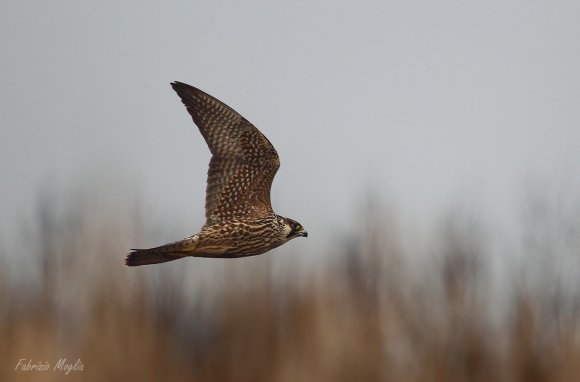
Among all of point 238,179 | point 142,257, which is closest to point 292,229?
point 238,179

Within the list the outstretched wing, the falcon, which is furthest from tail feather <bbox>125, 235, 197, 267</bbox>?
the outstretched wing

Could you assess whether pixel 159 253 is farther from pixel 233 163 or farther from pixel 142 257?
pixel 233 163

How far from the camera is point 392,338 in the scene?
119ft

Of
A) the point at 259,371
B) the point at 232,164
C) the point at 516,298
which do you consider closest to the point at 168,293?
the point at 259,371

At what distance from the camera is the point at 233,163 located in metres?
14.4

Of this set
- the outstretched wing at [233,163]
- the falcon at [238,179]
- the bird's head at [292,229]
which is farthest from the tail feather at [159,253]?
the bird's head at [292,229]

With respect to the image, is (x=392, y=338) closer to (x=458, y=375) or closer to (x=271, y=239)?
(x=458, y=375)

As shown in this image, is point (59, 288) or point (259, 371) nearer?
point (259, 371)

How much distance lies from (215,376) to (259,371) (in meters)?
1.59

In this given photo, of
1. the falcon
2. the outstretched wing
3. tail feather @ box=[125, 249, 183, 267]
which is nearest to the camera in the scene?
tail feather @ box=[125, 249, 183, 267]

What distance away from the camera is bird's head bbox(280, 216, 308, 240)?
14.0 metres

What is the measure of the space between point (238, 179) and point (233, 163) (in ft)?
0.65
